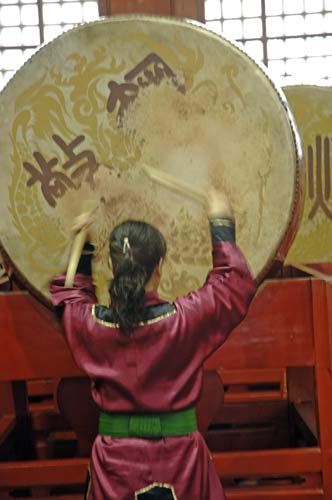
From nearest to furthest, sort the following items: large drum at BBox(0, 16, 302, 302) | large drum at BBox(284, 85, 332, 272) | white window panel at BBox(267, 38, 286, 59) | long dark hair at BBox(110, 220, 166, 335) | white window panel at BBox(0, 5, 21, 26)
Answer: long dark hair at BBox(110, 220, 166, 335)
large drum at BBox(0, 16, 302, 302)
large drum at BBox(284, 85, 332, 272)
white window panel at BBox(0, 5, 21, 26)
white window panel at BBox(267, 38, 286, 59)

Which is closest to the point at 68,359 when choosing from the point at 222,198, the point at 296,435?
the point at 222,198

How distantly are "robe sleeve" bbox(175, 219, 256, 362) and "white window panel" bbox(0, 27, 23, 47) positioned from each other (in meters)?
3.18

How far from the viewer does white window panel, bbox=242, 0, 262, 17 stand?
14.1 ft

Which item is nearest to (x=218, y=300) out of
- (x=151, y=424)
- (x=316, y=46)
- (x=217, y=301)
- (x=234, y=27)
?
(x=217, y=301)

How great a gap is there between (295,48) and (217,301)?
129 inches

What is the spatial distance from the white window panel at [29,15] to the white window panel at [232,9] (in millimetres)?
1050

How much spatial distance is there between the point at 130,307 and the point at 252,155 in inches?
22.6

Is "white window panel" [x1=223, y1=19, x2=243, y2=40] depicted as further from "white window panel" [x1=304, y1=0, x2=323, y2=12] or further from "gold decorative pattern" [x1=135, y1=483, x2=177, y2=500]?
"gold decorative pattern" [x1=135, y1=483, x2=177, y2=500]

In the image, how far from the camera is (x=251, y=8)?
14.3ft

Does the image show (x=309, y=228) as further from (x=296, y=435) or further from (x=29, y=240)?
(x=29, y=240)

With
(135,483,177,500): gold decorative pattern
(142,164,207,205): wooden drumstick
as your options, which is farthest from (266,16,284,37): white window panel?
(135,483,177,500): gold decorative pattern

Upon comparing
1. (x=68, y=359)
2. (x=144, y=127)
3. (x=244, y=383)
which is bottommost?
(x=244, y=383)

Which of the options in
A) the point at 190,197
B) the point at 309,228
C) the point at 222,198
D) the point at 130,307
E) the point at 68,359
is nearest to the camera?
the point at 130,307

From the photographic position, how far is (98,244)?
1798 mm
